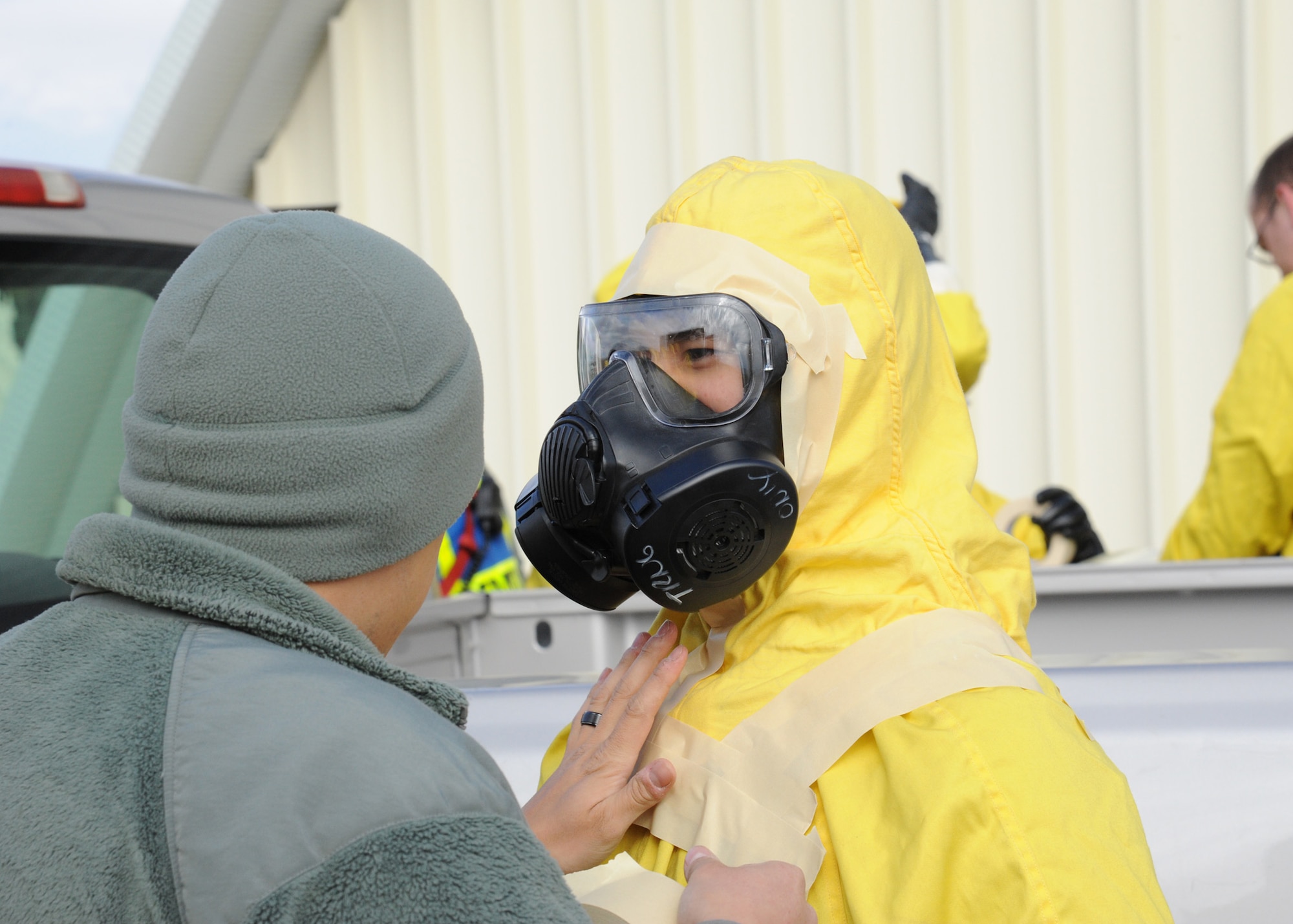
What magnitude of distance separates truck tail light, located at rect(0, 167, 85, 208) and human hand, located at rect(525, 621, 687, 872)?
1.43 metres

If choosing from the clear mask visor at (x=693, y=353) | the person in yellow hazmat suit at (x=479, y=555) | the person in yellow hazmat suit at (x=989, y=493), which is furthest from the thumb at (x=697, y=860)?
the person in yellow hazmat suit at (x=479, y=555)

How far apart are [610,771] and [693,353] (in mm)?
564

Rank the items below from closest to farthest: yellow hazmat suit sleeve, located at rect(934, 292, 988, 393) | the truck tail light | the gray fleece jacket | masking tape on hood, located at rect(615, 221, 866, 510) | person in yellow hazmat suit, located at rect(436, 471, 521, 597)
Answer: the gray fleece jacket → masking tape on hood, located at rect(615, 221, 866, 510) → the truck tail light → yellow hazmat suit sleeve, located at rect(934, 292, 988, 393) → person in yellow hazmat suit, located at rect(436, 471, 521, 597)

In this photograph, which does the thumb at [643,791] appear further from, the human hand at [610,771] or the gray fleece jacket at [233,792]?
the gray fleece jacket at [233,792]

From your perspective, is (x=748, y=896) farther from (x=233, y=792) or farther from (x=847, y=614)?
(x=233, y=792)

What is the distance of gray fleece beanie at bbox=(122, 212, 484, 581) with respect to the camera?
946 mm

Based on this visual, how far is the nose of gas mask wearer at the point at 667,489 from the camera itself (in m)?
Result: 1.48

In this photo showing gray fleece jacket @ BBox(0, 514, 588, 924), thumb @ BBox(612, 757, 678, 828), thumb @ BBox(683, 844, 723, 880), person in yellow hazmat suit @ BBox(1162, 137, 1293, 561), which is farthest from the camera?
person in yellow hazmat suit @ BBox(1162, 137, 1293, 561)

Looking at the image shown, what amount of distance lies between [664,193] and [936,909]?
5.29 metres

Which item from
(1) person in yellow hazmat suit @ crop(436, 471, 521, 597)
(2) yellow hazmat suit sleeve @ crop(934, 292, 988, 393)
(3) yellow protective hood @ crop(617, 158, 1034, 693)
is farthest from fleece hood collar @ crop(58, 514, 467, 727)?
(1) person in yellow hazmat suit @ crop(436, 471, 521, 597)

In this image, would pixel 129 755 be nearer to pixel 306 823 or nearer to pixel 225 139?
pixel 306 823

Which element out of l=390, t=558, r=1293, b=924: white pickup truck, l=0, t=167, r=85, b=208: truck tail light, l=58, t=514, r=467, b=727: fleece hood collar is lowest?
l=390, t=558, r=1293, b=924: white pickup truck

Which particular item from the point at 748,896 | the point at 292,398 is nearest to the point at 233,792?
the point at 292,398

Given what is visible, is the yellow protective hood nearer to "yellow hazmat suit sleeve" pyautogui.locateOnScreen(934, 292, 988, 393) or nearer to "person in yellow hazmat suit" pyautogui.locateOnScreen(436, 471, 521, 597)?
"yellow hazmat suit sleeve" pyautogui.locateOnScreen(934, 292, 988, 393)
